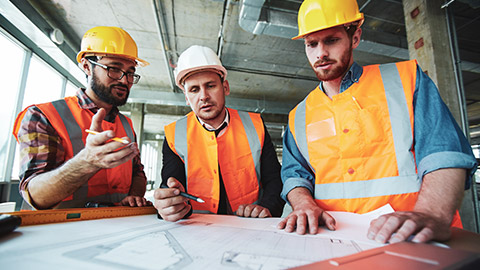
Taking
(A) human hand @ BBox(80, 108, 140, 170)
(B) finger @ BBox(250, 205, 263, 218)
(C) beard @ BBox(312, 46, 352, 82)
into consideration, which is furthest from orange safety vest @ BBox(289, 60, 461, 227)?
(A) human hand @ BBox(80, 108, 140, 170)

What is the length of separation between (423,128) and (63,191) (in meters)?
1.94

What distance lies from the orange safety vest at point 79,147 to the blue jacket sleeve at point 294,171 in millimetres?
1289

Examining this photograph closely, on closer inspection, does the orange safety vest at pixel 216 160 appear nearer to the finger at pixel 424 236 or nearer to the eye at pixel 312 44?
the eye at pixel 312 44

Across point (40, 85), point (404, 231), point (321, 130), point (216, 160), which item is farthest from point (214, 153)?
point (40, 85)

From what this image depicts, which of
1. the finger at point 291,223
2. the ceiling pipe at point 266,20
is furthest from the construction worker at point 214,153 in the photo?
the ceiling pipe at point 266,20

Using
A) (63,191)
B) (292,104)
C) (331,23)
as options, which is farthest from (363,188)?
(292,104)

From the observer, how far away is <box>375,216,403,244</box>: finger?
786mm

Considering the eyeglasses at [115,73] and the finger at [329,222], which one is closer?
the finger at [329,222]

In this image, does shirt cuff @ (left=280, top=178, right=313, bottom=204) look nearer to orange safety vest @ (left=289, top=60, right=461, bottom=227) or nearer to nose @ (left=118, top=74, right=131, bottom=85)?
orange safety vest @ (left=289, top=60, right=461, bottom=227)

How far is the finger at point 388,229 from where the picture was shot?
0.79 metres

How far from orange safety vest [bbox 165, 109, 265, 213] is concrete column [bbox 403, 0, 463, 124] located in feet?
10.1

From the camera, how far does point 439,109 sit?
44.3 inches

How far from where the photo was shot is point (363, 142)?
1282 millimetres

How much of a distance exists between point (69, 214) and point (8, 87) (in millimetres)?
5149
